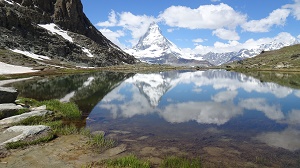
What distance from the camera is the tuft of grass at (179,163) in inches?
724

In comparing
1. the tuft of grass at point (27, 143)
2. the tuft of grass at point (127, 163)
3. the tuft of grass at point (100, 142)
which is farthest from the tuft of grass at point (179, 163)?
the tuft of grass at point (27, 143)

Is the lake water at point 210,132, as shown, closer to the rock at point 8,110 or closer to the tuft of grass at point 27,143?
the tuft of grass at point 27,143

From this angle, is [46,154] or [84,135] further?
[84,135]

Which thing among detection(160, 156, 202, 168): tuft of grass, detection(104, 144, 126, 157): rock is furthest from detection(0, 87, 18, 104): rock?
detection(160, 156, 202, 168): tuft of grass

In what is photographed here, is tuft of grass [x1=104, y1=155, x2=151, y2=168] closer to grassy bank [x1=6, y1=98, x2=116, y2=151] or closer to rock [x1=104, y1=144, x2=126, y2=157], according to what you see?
rock [x1=104, y1=144, x2=126, y2=157]

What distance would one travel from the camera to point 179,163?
18.8 m

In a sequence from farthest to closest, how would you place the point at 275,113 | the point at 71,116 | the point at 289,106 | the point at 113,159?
1. the point at 289,106
2. the point at 275,113
3. the point at 71,116
4. the point at 113,159

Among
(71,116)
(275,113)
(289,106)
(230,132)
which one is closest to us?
(230,132)

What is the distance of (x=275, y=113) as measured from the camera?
1613 inches

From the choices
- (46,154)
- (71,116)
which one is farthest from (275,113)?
(46,154)

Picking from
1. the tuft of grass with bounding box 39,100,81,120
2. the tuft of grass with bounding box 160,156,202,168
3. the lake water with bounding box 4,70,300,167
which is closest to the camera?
the tuft of grass with bounding box 160,156,202,168

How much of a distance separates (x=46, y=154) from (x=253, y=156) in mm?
14726

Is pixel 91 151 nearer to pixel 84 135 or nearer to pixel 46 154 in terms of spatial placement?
pixel 46 154

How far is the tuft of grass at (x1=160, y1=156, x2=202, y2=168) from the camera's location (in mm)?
18391
